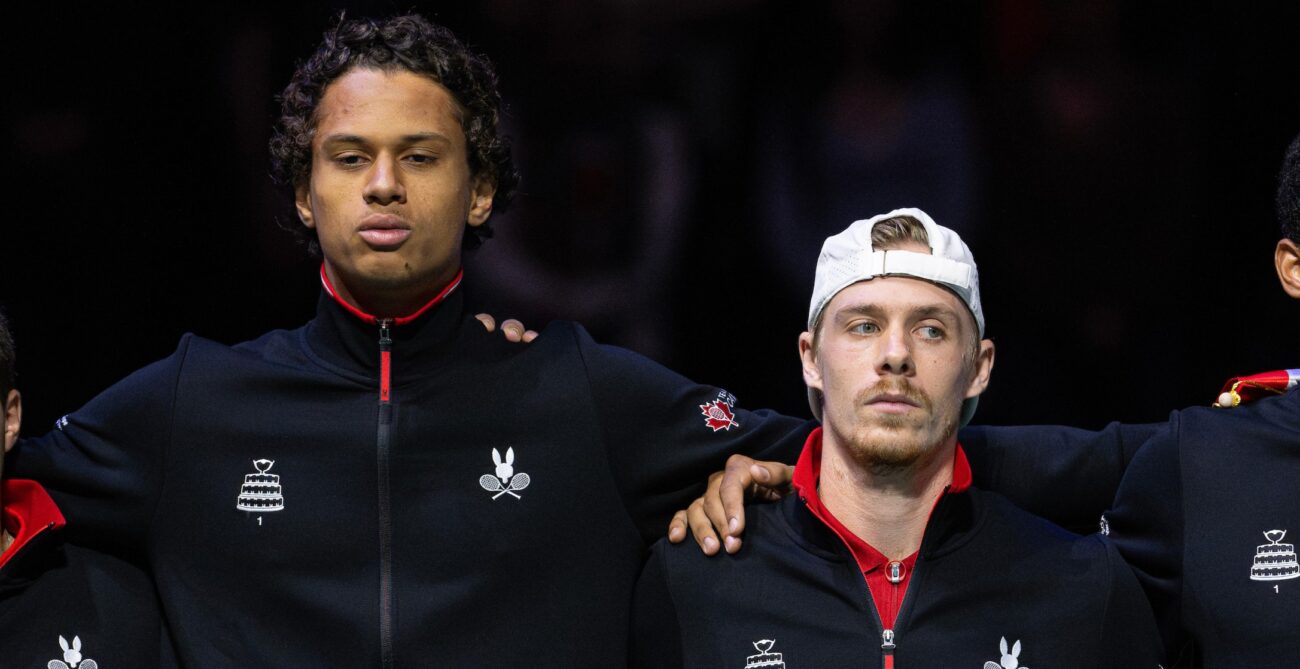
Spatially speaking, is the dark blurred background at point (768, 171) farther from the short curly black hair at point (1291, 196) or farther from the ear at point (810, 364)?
the ear at point (810, 364)

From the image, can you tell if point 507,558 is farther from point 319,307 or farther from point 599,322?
point 599,322

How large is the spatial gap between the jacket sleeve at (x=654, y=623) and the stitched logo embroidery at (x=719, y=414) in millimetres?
335

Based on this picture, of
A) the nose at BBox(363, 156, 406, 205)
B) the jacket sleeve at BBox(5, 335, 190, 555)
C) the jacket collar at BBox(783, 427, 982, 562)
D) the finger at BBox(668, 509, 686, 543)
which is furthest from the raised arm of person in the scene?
the jacket sleeve at BBox(5, 335, 190, 555)

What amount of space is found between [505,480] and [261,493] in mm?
521

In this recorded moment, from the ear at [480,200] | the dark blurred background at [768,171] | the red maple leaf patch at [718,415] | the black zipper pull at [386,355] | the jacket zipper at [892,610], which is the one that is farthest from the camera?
the dark blurred background at [768,171]

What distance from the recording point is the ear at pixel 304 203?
12.4 ft

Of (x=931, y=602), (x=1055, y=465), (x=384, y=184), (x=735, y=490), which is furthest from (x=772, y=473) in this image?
(x=384, y=184)

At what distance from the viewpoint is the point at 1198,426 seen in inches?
139

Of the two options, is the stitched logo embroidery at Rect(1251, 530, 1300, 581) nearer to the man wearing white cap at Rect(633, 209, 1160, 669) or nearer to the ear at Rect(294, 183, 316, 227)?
the man wearing white cap at Rect(633, 209, 1160, 669)

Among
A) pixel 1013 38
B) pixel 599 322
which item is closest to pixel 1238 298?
pixel 1013 38

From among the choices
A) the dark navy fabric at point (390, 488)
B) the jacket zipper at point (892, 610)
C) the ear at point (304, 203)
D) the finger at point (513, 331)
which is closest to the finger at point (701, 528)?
the dark navy fabric at point (390, 488)

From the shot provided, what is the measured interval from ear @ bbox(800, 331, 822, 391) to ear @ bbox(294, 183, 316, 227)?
3.77ft

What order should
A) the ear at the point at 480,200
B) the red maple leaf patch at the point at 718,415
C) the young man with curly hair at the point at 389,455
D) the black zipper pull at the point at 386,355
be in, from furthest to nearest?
the ear at the point at 480,200 → the red maple leaf patch at the point at 718,415 → the black zipper pull at the point at 386,355 → the young man with curly hair at the point at 389,455

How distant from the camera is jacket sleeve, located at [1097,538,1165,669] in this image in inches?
130
